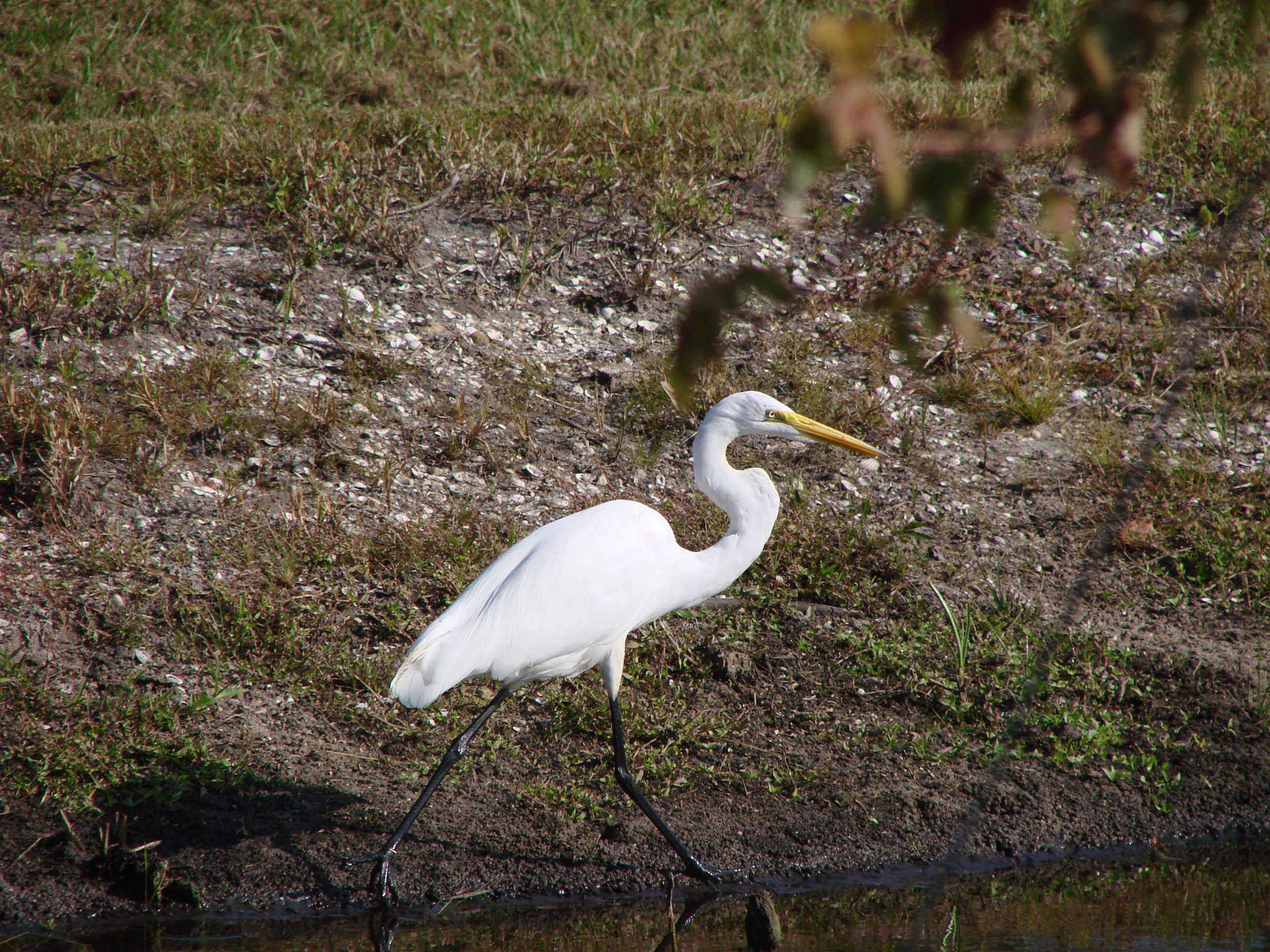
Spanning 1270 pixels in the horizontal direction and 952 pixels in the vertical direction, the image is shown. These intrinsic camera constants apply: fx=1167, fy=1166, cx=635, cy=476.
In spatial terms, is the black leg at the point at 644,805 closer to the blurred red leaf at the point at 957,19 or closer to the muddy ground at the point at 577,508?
the muddy ground at the point at 577,508

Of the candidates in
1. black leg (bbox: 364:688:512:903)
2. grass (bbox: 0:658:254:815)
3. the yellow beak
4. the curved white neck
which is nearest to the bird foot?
black leg (bbox: 364:688:512:903)

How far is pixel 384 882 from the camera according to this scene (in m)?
3.08

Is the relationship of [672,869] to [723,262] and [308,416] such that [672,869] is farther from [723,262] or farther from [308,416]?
[723,262]

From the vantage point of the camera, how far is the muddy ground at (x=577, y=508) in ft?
10.9

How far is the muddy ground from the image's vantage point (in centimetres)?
332

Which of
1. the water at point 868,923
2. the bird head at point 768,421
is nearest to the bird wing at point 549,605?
the bird head at point 768,421

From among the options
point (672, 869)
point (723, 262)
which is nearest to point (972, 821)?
point (672, 869)

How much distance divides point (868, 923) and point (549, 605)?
117 centimetres

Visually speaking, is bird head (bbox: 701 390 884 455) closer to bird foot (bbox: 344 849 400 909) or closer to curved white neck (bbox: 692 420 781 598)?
curved white neck (bbox: 692 420 781 598)

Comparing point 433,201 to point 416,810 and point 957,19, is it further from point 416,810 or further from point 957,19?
point 957,19

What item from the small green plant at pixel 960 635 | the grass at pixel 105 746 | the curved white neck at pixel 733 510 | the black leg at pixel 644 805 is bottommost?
the grass at pixel 105 746

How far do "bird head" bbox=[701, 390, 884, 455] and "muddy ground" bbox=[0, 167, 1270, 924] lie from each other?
78 cm

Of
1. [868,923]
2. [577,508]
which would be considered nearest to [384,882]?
[868,923]

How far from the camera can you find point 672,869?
3.23 meters
